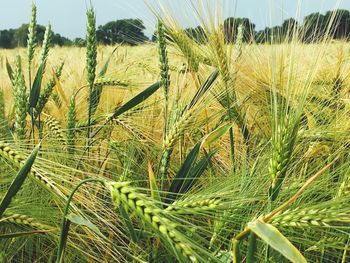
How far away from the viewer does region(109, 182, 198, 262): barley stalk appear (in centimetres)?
65

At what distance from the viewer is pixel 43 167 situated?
0.92 metres

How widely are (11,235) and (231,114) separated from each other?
0.65 metres

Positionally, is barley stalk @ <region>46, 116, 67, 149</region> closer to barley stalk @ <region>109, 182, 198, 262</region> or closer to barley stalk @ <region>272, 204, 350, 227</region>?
barley stalk @ <region>109, 182, 198, 262</region>

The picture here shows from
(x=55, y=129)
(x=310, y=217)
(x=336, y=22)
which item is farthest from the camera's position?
(x=336, y=22)

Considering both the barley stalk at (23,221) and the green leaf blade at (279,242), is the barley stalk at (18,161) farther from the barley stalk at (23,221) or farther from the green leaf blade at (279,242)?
the green leaf blade at (279,242)

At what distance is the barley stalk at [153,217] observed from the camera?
65cm

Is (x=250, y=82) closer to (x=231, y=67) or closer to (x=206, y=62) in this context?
(x=231, y=67)

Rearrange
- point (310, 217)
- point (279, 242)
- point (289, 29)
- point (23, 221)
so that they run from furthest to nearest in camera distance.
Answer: point (289, 29) < point (23, 221) < point (310, 217) < point (279, 242)

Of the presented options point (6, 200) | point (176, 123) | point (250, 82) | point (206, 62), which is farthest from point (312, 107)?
point (6, 200)

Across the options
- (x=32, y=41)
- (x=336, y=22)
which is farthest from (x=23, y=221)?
(x=336, y=22)

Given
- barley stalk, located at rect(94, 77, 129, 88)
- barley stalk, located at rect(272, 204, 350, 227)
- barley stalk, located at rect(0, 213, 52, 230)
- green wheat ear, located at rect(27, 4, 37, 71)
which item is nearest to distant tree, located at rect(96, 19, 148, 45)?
barley stalk, located at rect(94, 77, 129, 88)

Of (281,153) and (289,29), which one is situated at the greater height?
(289,29)

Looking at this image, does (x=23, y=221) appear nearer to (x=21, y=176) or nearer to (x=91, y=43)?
(x=21, y=176)

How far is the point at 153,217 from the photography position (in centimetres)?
67
